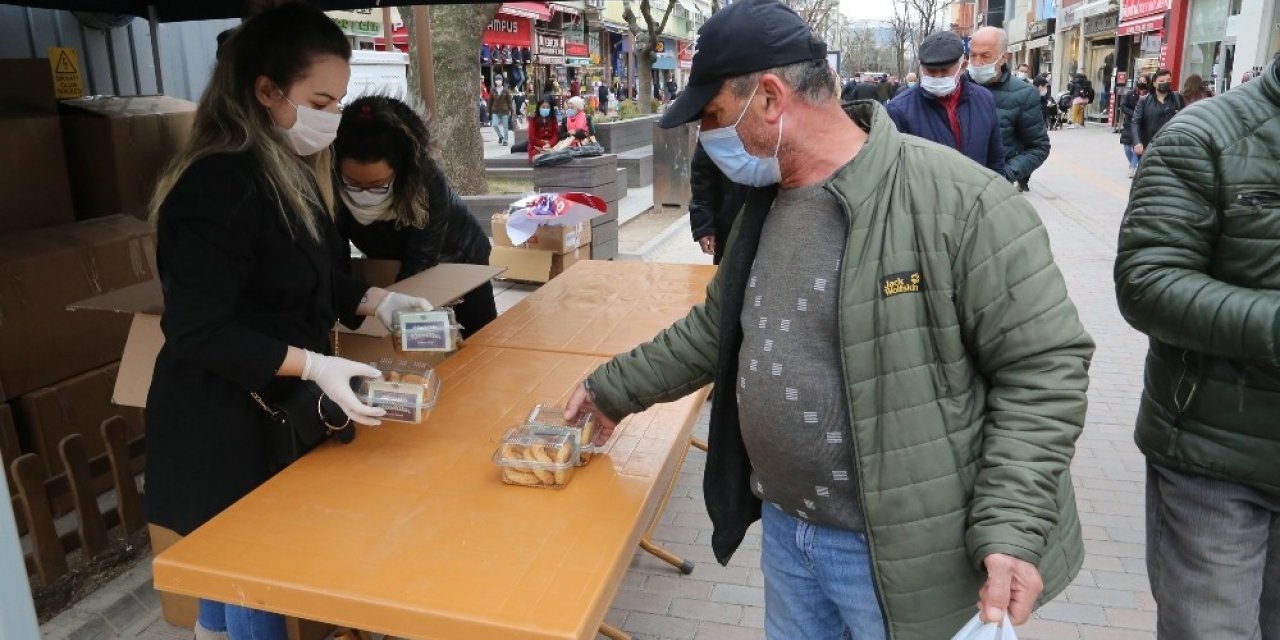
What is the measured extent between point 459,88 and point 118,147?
6631mm

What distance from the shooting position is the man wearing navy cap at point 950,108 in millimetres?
4676

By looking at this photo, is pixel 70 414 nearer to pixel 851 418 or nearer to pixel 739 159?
pixel 739 159

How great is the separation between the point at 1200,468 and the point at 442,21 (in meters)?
9.36

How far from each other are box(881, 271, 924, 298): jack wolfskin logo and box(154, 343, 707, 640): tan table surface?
0.67m

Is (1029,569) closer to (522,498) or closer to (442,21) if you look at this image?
(522,498)

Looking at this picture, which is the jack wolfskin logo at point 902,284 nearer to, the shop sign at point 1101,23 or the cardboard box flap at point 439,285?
the cardboard box flap at point 439,285

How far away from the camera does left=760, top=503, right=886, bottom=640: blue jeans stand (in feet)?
5.40

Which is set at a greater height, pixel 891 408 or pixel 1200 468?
pixel 891 408

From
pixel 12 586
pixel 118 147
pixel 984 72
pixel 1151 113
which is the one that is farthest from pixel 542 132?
pixel 12 586

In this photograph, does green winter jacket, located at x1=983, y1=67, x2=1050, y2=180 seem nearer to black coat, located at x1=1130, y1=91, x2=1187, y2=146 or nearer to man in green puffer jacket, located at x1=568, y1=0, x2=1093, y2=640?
man in green puffer jacket, located at x1=568, y1=0, x2=1093, y2=640

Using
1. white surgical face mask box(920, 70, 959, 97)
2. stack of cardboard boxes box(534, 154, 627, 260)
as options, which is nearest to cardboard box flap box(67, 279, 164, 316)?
white surgical face mask box(920, 70, 959, 97)

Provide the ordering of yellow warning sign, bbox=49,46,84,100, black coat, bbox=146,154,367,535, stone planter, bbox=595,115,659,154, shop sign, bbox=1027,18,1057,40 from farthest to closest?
1. shop sign, bbox=1027,18,1057,40
2. stone planter, bbox=595,115,659,154
3. yellow warning sign, bbox=49,46,84,100
4. black coat, bbox=146,154,367,535

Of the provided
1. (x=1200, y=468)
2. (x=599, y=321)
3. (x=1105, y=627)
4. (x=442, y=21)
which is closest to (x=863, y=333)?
(x=1200, y=468)

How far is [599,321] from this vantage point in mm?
3307
